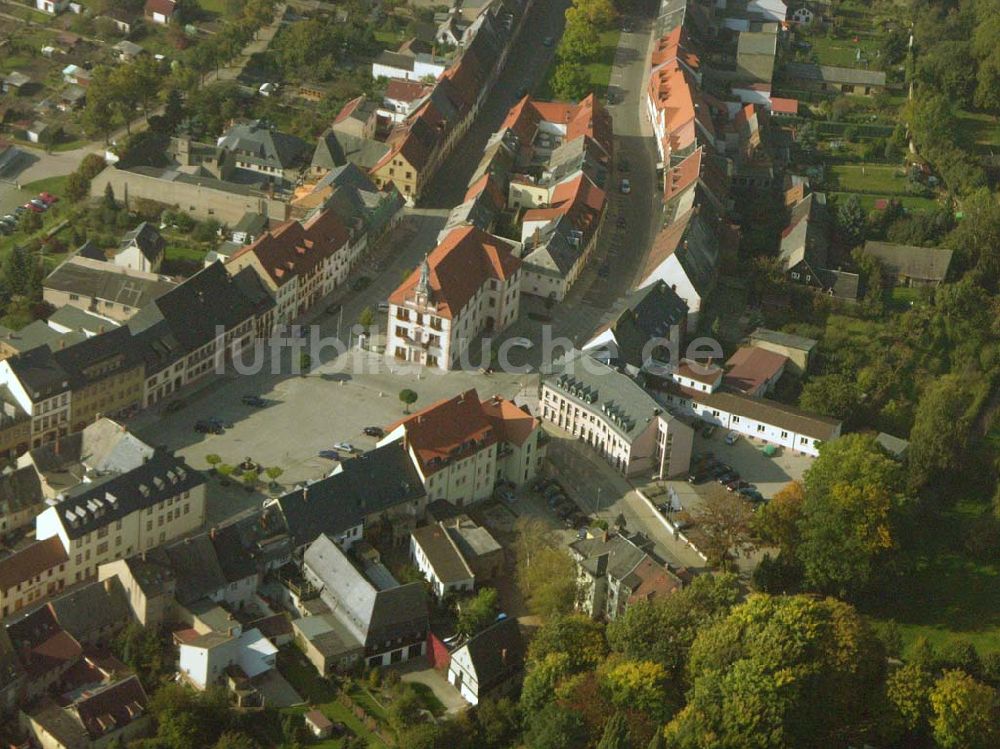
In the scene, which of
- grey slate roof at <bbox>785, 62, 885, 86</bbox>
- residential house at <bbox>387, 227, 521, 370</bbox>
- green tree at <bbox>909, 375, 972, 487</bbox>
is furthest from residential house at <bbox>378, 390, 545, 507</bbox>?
grey slate roof at <bbox>785, 62, 885, 86</bbox>

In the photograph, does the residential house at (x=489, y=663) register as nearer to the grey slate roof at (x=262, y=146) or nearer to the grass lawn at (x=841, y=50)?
the grey slate roof at (x=262, y=146)

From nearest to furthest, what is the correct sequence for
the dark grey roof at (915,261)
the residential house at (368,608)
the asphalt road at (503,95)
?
the residential house at (368,608) < the dark grey roof at (915,261) < the asphalt road at (503,95)

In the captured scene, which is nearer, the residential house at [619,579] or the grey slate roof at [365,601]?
the grey slate roof at [365,601]

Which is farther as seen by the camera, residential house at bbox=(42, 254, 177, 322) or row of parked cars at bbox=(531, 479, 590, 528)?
residential house at bbox=(42, 254, 177, 322)

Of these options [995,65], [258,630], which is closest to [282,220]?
[258,630]

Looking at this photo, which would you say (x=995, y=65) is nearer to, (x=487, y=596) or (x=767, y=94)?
(x=767, y=94)

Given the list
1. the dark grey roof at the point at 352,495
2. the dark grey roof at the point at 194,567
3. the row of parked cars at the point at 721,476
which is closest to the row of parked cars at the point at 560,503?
the row of parked cars at the point at 721,476

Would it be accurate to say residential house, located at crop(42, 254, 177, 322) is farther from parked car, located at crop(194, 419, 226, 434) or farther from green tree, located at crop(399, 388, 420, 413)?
green tree, located at crop(399, 388, 420, 413)
